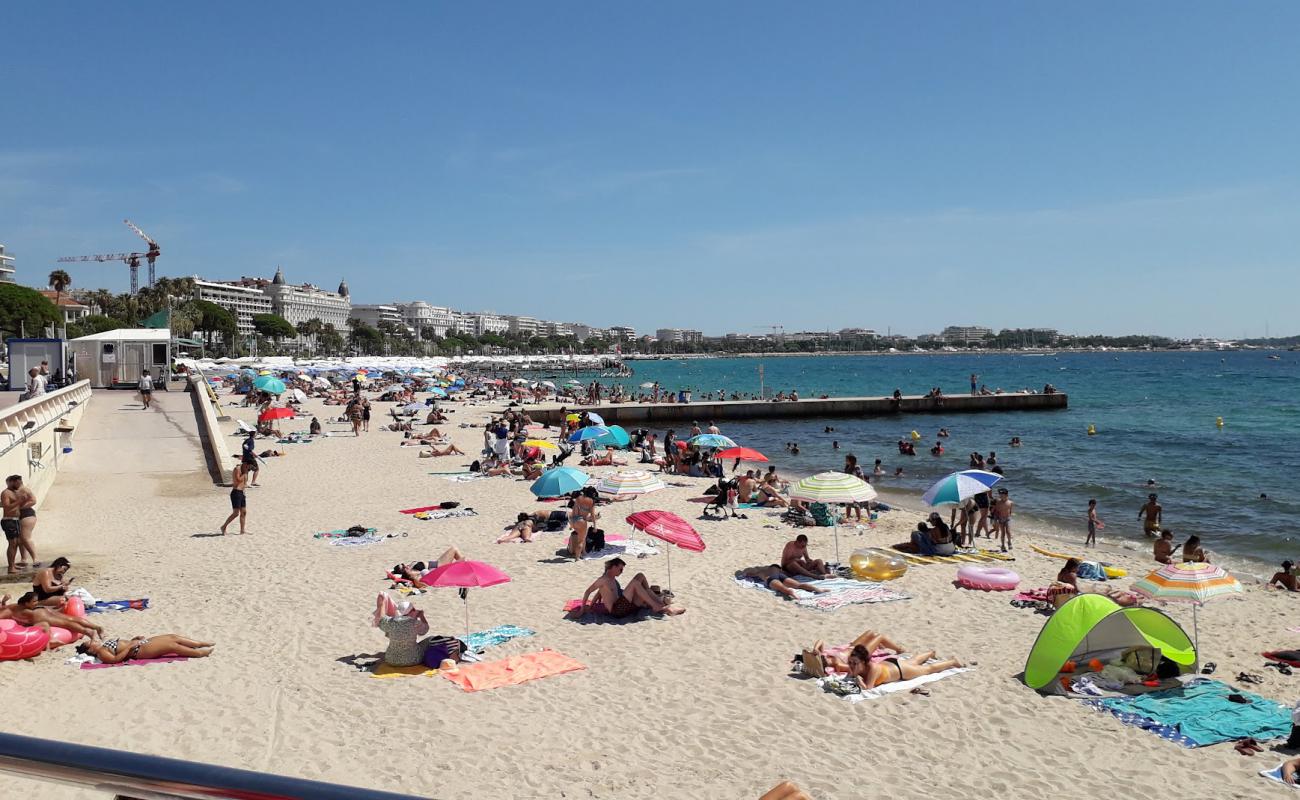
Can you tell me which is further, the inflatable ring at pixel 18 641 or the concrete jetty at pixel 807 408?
the concrete jetty at pixel 807 408

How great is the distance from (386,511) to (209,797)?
16.5 metres

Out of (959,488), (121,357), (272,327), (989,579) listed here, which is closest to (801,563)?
(989,579)

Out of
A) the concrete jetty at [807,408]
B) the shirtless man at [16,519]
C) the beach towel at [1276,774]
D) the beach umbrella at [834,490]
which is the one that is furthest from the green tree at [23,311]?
the beach towel at [1276,774]

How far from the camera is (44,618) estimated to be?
28.9ft

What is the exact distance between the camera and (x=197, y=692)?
7.77m

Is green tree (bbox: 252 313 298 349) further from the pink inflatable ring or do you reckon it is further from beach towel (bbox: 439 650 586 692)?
beach towel (bbox: 439 650 586 692)

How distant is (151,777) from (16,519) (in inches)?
512

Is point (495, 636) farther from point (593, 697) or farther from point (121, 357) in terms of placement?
point (121, 357)

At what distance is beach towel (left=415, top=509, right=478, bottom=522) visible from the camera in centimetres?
1630

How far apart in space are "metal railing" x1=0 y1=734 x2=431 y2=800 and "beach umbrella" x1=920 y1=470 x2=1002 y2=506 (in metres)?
13.2

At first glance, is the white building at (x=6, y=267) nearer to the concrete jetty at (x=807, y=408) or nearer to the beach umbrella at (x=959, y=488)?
the concrete jetty at (x=807, y=408)

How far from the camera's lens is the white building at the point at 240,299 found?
16062 cm

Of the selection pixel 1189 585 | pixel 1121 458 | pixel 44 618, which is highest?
pixel 1189 585

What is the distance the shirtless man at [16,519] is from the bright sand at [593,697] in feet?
2.65
